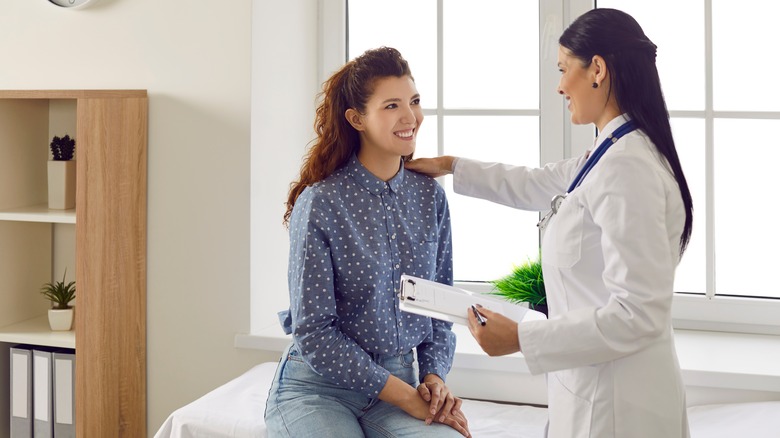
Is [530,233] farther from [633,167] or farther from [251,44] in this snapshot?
[633,167]

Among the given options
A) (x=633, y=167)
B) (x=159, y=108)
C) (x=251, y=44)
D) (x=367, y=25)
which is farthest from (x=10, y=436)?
(x=633, y=167)

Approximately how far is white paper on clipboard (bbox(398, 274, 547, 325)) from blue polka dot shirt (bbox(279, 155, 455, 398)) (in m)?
0.27

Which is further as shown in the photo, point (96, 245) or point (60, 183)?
point (60, 183)

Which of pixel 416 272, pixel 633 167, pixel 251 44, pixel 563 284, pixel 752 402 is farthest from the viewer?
pixel 251 44

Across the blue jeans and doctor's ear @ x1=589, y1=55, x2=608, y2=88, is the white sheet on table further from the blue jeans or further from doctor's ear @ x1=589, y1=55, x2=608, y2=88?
doctor's ear @ x1=589, y1=55, x2=608, y2=88

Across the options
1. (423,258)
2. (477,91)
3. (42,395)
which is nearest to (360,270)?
(423,258)

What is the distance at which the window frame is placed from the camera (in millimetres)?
2287

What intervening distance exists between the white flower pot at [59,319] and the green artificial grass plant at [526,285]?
1.32 m

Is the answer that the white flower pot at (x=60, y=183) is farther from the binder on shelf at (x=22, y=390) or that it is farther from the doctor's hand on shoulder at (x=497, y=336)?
the doctor's hand on shoulder at (x=497, y=336)

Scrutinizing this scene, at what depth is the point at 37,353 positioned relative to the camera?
2.38m

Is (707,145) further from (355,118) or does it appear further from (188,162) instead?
(188,162)

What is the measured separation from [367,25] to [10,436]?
173cm

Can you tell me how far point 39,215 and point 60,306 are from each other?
32 cm

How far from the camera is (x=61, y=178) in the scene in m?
2.47
